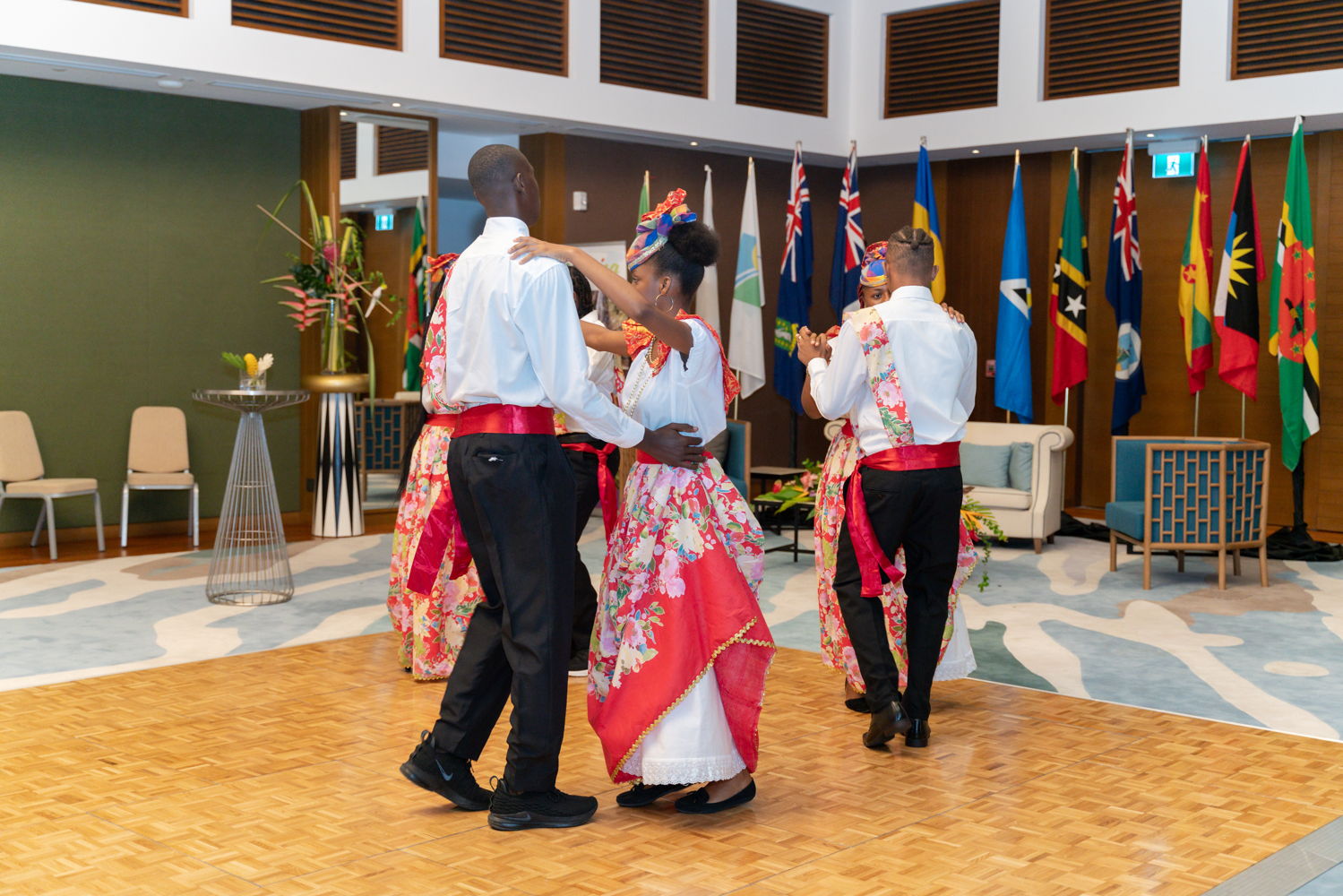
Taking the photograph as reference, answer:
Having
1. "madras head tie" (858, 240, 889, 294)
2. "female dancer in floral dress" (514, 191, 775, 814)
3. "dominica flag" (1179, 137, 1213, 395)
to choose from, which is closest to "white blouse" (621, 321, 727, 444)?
"female dancer in floral dress" (514, 191, 775, 814)

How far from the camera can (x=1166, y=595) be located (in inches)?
294

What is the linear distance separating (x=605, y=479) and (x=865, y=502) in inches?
38.3

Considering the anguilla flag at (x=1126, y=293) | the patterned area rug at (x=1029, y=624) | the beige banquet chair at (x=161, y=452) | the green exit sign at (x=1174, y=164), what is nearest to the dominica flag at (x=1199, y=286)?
the anguilla flag at (x=1126, y=293)

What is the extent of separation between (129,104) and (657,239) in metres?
6.44

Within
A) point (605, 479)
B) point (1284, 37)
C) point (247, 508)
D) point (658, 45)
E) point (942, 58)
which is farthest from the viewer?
point (942, 58)

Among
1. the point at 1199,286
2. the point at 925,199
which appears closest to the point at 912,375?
the point at 1199,286

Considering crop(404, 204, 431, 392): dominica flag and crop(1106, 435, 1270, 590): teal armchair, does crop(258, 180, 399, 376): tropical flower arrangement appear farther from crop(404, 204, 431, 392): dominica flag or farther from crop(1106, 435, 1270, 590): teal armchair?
crop(1106, 435, 1270, 590): teal armchair

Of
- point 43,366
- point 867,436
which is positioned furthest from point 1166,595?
point 43,366

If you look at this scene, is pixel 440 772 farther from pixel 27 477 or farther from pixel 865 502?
pixel 27 477

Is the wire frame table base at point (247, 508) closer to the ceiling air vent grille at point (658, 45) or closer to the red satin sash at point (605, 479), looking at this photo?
the red satin sash at point (605, 479)

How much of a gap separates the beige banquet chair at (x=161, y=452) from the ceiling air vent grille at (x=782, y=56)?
5.17 m

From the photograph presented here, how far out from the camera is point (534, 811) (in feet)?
11.8

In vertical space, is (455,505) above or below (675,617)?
above

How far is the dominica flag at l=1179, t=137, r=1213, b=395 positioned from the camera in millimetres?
9500
